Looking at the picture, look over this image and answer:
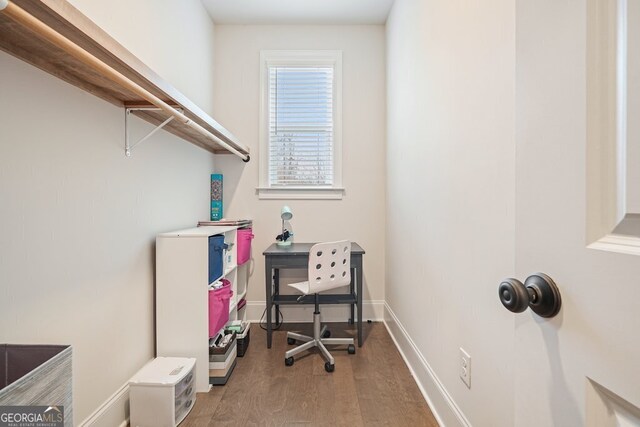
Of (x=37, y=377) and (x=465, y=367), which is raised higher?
(x=37, y=377)

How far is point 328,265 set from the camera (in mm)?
2160

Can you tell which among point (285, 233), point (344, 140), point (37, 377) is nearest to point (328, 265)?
point (285, 233)

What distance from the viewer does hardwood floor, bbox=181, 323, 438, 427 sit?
62.6 inches

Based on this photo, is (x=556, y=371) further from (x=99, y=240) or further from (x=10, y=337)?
(x=99, y=240)

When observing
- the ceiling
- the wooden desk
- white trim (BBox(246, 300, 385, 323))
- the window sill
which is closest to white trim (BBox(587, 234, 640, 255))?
the wooden desk

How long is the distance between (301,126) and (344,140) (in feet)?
1.47

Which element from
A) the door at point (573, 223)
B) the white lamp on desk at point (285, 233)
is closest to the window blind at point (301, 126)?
the white lamp on desk at point (285, 233)

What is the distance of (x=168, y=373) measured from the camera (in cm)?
158

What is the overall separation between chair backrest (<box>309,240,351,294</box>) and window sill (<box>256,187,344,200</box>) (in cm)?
84

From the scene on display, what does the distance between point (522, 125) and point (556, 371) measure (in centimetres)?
41

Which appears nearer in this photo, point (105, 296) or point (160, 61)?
point (105, 296)

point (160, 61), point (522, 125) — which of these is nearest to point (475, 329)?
point (522, 125)

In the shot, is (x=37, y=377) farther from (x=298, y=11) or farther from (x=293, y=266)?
(x=298, y=11)

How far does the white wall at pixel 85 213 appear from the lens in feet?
3.23
